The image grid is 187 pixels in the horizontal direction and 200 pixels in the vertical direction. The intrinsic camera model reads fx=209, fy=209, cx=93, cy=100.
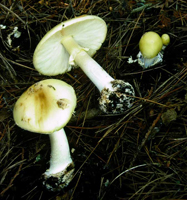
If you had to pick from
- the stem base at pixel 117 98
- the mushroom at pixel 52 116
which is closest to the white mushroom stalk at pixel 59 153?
the mushroom at pixel 52 116

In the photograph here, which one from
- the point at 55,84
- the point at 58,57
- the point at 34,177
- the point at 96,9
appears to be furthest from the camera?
the point at 96,9

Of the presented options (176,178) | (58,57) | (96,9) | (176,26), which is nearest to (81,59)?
(58,57)

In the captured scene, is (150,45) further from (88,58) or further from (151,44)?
(88,58)

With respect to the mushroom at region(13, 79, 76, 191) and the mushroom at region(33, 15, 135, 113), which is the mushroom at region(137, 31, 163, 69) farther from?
the mushroom at region(13, 79, 76, 191)

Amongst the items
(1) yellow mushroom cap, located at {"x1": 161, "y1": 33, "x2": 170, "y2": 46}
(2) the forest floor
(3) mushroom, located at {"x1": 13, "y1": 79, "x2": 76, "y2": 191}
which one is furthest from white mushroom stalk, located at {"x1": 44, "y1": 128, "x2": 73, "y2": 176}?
(1) yellow mushroom cap, located at {"x1": 161, "y1": 33, "x2": 170, "y2": 46}

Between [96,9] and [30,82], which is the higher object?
[96,9]

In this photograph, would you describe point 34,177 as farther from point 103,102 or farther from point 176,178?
point 176,178

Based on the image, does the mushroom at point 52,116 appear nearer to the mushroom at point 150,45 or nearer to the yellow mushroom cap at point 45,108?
the yellow mushroom cap at point 45,108
